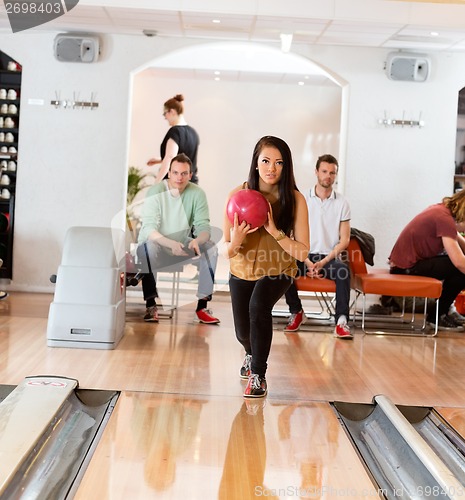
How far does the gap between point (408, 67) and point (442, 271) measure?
2.46 m

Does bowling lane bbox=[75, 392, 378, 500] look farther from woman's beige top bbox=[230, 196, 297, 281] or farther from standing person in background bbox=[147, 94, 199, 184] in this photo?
standing person in background bbox=[147, 94, 199, 184]

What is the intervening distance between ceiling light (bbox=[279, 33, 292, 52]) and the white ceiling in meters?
0.06

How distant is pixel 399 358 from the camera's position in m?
5.26

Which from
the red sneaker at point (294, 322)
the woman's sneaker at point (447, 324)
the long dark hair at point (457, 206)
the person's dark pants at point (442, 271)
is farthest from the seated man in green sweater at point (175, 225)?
the woman's sneaker at point (447, 324)

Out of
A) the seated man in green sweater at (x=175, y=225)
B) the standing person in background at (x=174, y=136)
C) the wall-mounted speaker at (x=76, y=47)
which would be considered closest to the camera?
the seated man in green sweater at (x=175, y=225)

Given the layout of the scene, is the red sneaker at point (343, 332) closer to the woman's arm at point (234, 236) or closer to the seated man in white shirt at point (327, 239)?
the seated man in white shirt at point (327, 239)

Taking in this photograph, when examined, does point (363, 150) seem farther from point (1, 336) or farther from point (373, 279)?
point (1, 336)

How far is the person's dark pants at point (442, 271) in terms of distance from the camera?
249 inches

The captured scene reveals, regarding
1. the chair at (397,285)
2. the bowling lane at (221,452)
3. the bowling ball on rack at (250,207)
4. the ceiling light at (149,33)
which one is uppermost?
the ceiling light at (149,33)

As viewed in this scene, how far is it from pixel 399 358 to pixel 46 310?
9.91 ft

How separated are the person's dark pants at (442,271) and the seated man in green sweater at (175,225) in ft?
5.32

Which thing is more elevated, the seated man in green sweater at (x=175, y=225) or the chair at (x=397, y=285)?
the seated man in green sweater at (x=175, y=225)

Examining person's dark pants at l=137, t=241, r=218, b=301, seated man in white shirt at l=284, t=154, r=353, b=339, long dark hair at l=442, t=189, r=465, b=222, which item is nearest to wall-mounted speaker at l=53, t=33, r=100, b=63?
person's dark pants at l=137, t=241, r=218, b=301

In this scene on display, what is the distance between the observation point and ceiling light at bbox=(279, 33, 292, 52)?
7371mm
